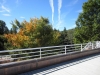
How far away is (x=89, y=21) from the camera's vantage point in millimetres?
17188

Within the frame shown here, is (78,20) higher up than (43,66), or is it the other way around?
(78,20)

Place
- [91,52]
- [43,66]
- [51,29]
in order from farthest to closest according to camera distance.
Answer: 1. [51,29]
2. [91,52]
3. [43,66]

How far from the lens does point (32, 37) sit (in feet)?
56.2

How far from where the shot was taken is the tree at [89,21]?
1678 cm

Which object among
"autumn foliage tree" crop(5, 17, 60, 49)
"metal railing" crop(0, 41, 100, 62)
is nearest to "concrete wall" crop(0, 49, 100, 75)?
"metal railing" crop(0, 41, 100, 62)

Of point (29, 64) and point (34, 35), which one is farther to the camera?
point (34, 35)

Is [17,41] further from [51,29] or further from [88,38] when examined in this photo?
[88,38]

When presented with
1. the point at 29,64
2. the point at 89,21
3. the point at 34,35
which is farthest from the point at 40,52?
the point at 89,21

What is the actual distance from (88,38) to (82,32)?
4.86ft

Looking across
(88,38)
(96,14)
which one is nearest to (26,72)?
(88,38)

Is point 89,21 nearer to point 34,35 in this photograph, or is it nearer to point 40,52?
point 34,35

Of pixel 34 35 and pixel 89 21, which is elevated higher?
pixel 89 21

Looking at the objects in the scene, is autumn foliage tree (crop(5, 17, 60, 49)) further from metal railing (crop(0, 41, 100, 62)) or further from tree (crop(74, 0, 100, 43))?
tree (crop(74, 0, 100, 43))

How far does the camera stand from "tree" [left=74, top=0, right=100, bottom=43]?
55.0ft
